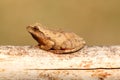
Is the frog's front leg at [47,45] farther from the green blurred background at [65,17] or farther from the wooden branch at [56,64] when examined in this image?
the green blurred background at [65,17]

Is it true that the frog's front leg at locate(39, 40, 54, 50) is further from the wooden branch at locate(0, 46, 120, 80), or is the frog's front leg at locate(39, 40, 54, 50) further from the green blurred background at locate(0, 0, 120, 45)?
the green blurred background at locate(0, 0, 120, 45)

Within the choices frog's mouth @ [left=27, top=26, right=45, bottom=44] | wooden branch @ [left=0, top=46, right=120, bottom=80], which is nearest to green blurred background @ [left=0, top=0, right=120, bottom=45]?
frog's mouth @ [left=27, top=26, right=45, bottom=44]

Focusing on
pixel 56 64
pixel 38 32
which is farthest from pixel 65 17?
pixel 56 64

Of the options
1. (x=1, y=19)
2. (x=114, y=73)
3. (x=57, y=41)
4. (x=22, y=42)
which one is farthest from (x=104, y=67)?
(x=1, y=19)

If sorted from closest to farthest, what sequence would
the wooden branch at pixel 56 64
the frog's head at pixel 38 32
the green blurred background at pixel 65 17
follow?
the wooden branch at pixel 56 64
the frog's head at pixel 38 32
the green blurred background at pixel 65 17

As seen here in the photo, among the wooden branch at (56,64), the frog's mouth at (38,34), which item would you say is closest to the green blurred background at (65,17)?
the frog's mouth at (38,34)

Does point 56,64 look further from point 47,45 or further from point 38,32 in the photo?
point 38,32
